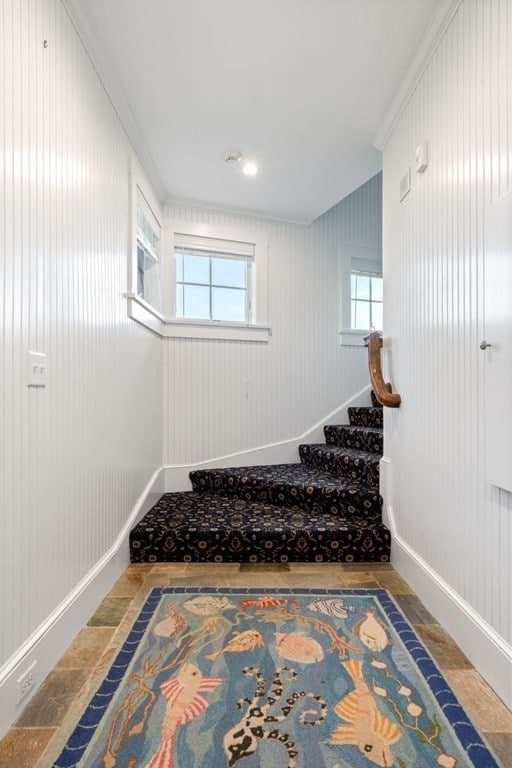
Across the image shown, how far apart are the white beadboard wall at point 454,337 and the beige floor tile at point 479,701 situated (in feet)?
0.14

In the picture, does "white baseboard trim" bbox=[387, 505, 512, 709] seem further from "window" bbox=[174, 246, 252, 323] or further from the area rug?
"window" bbox=[174, 246, 252, 323]

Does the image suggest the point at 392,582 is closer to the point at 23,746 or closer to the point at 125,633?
the point at 125,633

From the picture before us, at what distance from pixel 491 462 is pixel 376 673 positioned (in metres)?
0.85

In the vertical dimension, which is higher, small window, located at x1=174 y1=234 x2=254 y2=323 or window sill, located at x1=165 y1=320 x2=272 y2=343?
small window, located at x1=174 y1=234 x2=254 y2=323

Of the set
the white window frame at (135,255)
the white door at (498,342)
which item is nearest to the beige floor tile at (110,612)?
the white window frame at (135,255)

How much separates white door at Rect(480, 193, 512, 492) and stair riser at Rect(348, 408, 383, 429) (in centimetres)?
192

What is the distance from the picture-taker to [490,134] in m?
1.32

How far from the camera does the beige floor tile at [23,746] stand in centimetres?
102

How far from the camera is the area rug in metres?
1.04

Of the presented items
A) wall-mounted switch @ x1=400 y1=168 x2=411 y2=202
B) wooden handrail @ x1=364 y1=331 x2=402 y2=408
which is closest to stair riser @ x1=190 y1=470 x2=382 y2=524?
wooden handrail @ x1=364 y1=331 x2=402 y2=408

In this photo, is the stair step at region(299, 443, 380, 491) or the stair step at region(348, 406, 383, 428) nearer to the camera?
the stair step at region(299, 443, 380, 491)

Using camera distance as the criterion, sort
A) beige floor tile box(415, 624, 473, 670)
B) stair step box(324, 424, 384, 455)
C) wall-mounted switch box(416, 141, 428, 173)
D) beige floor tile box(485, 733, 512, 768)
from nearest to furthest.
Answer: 1. beige floor tile box(485, 733, 512, 768)
2. beige floor tile box(415, 624, 473, 670)
3. wall-mounted switch box(416, 141, 428, 173)
4. stair step box(324, 424, 384, 455)

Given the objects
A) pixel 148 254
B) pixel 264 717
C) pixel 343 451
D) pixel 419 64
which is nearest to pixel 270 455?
pixel 343 451

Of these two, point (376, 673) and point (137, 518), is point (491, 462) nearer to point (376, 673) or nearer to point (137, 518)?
point (376, 673)
